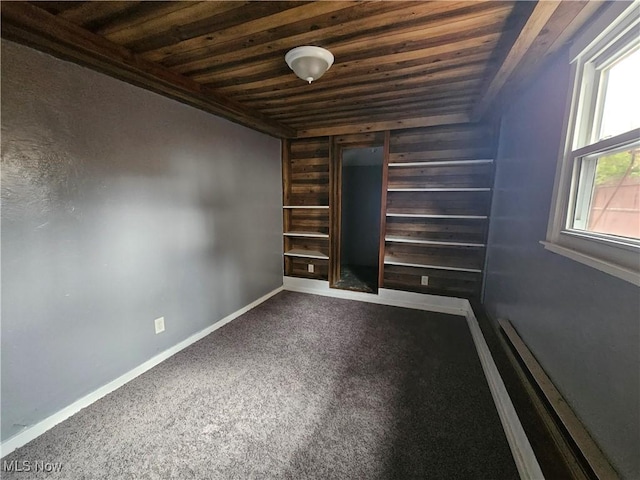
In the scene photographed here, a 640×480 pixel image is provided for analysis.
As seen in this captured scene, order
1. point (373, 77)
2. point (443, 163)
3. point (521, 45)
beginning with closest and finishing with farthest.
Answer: point (521, 45) < point (373, 77) < point (443, 163)

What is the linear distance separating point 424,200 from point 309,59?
2245 mm

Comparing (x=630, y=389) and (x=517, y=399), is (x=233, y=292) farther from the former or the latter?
(x=630, y=389)

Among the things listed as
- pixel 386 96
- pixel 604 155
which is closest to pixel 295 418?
pixel 604 155

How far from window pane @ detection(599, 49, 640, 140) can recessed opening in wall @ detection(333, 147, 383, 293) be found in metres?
3.68

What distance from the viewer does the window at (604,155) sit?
1.01m

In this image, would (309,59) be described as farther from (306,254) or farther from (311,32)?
(306,254)

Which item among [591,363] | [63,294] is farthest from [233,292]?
[591,363]

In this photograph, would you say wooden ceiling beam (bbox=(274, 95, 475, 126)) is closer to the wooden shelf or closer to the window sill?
the wooden shelf

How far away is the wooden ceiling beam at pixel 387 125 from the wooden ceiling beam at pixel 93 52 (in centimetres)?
135

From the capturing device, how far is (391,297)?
11.4ft

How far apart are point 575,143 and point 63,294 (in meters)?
2.94

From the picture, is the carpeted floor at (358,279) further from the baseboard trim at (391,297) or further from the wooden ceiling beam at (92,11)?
the wooden ceiling beam at (92,11)

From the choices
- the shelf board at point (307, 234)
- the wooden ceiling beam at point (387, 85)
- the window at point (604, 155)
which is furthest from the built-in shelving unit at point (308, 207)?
the window at point (604, 155)

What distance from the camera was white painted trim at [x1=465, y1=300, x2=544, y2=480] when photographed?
4.00 ft
